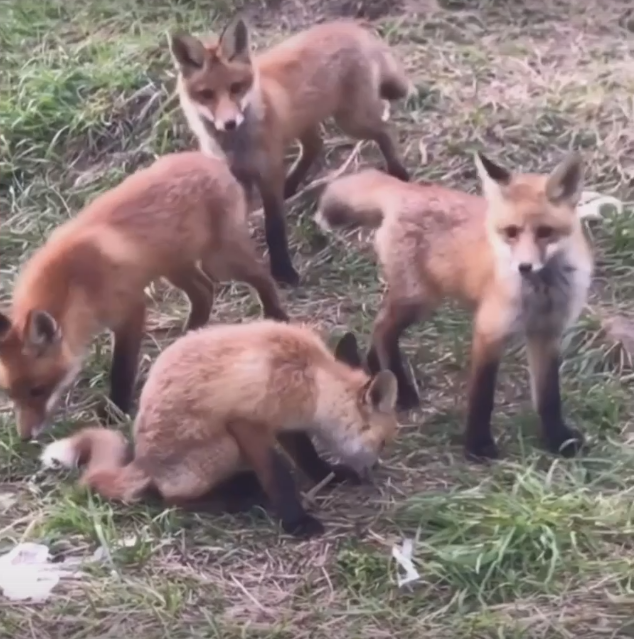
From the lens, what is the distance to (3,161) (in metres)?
6.65

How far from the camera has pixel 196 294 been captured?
544 cm

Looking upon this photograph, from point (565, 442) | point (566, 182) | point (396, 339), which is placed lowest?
point (565, 442)

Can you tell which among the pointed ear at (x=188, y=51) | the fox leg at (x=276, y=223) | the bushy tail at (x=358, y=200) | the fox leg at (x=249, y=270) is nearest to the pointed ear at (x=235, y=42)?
the pointed ear at (x=188, y=51)

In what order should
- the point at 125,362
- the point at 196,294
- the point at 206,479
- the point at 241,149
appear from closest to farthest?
the point at 206,479 < the point at 125,362 < the point at 196,294 < the point at 241,149

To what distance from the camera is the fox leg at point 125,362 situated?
16.4 feet

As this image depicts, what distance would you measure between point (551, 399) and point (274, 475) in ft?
3.82

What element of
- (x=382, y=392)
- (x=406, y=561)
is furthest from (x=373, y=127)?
(x=406, y=561)

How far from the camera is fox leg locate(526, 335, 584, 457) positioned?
15.0 feet

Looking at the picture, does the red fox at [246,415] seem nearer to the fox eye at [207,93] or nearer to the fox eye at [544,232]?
the fox eye at [544,232]

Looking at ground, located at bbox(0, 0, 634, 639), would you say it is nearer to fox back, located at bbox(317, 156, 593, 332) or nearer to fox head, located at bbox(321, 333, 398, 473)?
fox head, located at bbox(321, 333, 398, 473)

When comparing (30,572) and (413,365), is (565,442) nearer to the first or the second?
(413,365)

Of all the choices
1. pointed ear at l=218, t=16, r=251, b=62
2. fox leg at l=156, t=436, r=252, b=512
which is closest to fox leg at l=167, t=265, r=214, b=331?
pointed ear at l=218, t=16, r=251, b=62

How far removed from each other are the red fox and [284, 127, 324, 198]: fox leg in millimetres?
2165

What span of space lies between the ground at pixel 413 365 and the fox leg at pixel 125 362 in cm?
13
